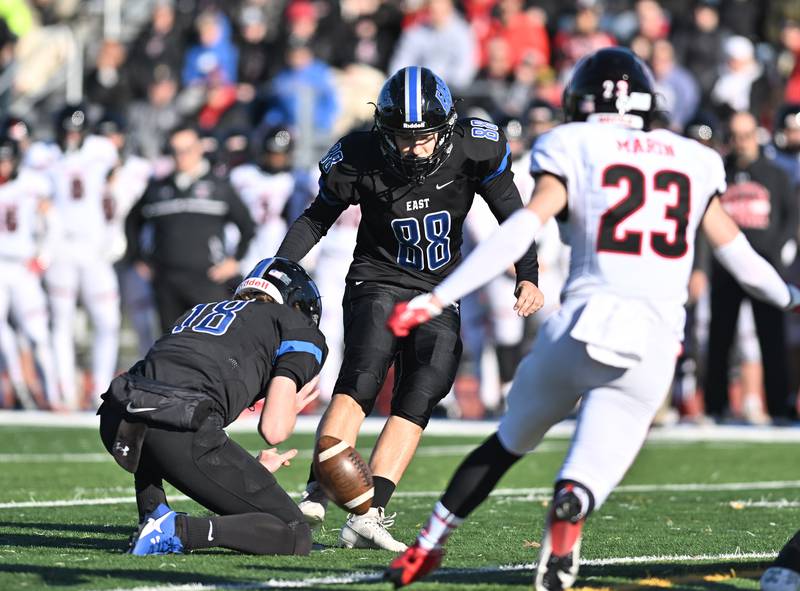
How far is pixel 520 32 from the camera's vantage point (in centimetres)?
1730

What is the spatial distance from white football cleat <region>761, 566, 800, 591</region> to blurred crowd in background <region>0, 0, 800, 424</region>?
23.1 feet

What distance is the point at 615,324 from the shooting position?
4.66 meters

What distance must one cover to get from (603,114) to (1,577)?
7.72 ft

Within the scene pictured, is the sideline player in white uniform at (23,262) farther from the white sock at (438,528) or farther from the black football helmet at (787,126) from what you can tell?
the white sock at (438,528)

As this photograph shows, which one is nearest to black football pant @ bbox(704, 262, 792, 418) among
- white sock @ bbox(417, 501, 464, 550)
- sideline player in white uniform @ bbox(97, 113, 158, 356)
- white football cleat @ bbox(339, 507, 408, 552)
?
sideline player in white uniform @ bbox(97, 113, 158, 356)

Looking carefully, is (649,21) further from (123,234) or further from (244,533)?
(244,533)

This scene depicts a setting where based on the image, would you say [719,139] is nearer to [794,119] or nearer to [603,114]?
[794,119]

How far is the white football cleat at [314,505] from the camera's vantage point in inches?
247

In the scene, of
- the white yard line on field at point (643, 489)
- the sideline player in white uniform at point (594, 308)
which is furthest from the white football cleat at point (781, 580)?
the white yard line on field at point (643, 489)

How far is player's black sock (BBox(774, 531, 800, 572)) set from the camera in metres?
4.86

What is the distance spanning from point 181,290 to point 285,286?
24.0ft

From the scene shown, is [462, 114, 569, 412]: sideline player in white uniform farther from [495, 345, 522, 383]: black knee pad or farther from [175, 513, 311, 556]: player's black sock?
[175, 513, 311, 556]: player's black sock

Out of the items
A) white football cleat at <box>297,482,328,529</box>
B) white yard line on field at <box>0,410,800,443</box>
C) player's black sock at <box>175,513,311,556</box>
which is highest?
player's black sock at <box>175,513,311,556</box>

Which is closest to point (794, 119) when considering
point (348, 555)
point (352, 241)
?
point (352, 241)
